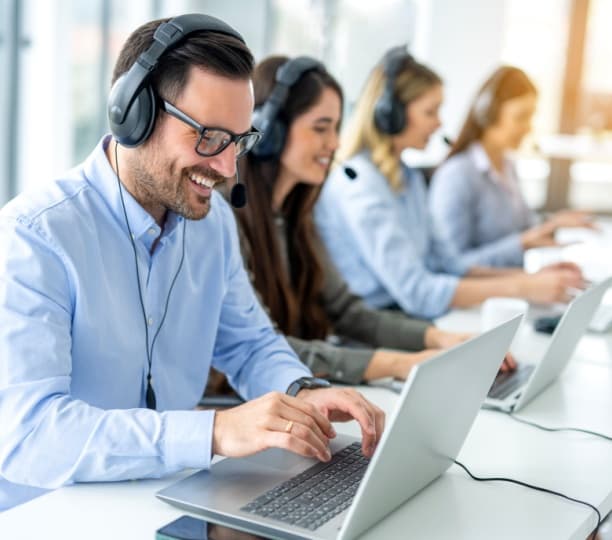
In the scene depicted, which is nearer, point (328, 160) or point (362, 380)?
point (362, 380)

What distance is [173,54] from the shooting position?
1.39m

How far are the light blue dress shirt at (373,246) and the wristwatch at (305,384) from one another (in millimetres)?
1112

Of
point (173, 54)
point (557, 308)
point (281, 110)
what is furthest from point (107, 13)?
point (173, 54)

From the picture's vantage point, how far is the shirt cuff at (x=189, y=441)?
4.07ft

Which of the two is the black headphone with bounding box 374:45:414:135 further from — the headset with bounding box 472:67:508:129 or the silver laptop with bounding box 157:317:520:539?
the silver laptop with bounding box 157:317:520:539

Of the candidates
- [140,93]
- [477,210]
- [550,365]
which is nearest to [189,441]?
[140,93]

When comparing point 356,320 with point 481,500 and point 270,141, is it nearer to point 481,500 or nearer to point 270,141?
point 270,141

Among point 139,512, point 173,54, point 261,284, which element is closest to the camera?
point 139,512

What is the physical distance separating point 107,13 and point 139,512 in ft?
8.43

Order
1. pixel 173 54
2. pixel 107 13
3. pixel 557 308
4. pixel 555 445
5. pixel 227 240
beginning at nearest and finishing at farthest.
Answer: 1. pixel 173 54
2. pixel 555 445
3. pixel 227 240
4. pixel 557 308
5. pixel 107 13

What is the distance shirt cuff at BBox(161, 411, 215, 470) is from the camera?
124cm

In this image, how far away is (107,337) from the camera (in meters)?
1.43

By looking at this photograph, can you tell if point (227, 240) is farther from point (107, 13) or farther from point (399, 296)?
point (107, 13)

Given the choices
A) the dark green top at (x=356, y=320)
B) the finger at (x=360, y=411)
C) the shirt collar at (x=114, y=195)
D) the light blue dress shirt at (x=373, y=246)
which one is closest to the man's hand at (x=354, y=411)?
the finger at (x=360, y=411)
